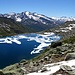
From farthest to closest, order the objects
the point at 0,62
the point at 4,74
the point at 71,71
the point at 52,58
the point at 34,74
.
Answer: the point at 0,62, the point at 52,58, the point at 4,74, the point at 34,74, the point at 71,71

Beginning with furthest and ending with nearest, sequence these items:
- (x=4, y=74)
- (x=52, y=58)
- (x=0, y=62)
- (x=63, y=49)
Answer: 1. (x=0, y=62)
2. (x=63, y=49)
3. (x=52, y=58)
4. (x=4, y=74)

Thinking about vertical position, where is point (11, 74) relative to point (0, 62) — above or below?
above

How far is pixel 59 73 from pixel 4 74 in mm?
Result: 7053

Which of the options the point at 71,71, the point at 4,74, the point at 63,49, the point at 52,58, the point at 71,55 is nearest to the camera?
the point at 71,71

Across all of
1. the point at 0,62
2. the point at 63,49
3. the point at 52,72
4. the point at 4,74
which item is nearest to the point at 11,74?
the point at 4,74

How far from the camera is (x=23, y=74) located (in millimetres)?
27281

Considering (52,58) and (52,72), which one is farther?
(52,58)

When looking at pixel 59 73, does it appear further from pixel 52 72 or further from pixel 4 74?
pixel 4 74

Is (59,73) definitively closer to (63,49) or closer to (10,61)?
(63,49)

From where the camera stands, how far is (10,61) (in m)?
111

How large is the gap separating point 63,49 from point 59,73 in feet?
64.2

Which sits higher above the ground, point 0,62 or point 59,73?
point 59,73

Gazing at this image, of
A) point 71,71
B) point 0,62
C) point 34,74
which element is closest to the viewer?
point 71,71

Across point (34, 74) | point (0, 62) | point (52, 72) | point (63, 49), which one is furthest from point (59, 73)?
point (0, 62)
